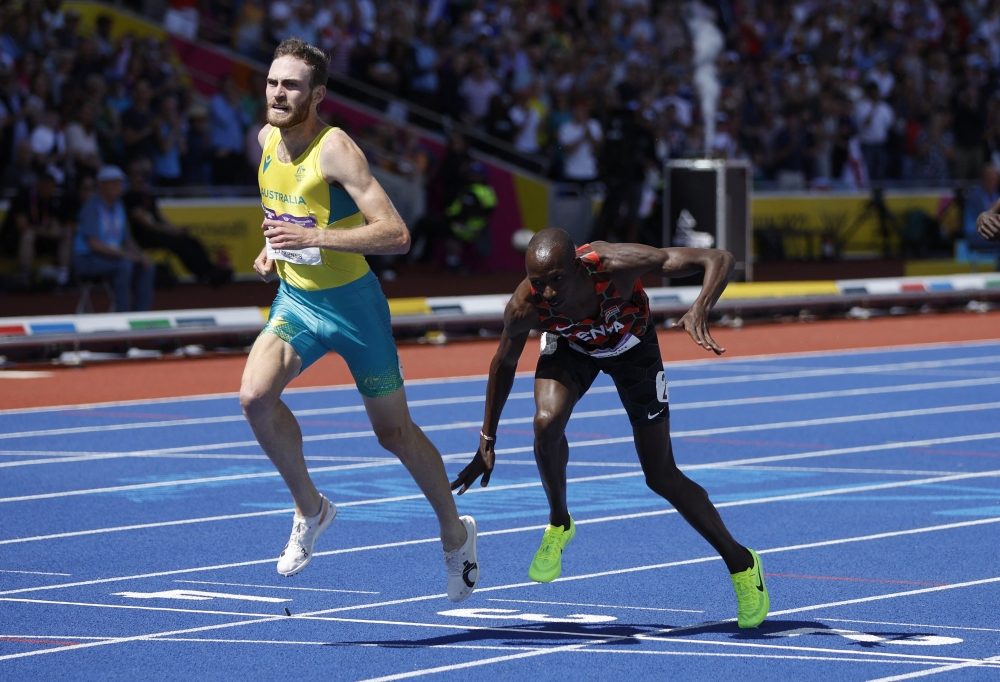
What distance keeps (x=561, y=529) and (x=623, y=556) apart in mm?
1262

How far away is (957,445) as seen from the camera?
11633mm

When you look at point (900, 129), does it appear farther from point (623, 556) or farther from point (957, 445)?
point (623, 556)

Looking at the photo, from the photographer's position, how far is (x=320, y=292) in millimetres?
6320

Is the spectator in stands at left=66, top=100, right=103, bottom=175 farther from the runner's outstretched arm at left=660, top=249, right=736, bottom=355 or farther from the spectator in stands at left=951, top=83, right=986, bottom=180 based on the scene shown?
the spectator in stands at left=951, top=83, right=986, bottom=180

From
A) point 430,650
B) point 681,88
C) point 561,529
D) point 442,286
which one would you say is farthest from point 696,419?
point 681,88

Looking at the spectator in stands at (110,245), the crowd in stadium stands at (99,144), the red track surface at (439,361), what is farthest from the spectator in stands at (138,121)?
the red track surface at (439,361)

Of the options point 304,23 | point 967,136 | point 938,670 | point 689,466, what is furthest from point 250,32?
point 938,670

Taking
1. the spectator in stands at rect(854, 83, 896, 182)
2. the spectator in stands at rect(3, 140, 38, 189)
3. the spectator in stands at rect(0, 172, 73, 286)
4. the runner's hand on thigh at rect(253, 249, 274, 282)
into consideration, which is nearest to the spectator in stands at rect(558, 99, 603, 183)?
the spectator in stands at rect(854, 83, 896, 182)

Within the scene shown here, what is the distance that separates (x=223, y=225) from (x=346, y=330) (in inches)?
563

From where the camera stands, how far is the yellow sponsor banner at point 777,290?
20.2 m

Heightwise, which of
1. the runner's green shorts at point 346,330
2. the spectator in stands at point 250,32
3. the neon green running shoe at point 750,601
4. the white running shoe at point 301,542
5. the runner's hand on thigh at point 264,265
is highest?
the spectator in stands at point 250,32

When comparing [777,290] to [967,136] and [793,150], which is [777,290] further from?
[967,136]

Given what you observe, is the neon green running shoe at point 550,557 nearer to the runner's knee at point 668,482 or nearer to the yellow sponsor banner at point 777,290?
the runner's knee at point 668,482

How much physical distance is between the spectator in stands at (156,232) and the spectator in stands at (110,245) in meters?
1.15
